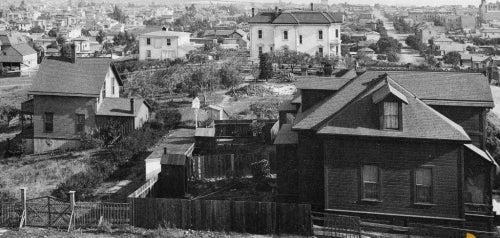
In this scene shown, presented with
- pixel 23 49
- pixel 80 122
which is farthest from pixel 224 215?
pixel 23 49

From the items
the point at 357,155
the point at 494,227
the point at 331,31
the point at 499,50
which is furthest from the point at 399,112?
the point at 499,50

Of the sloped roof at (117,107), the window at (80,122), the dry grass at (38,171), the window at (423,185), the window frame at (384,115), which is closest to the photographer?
the window at (423,185)

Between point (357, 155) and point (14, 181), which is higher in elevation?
point (357, 155)

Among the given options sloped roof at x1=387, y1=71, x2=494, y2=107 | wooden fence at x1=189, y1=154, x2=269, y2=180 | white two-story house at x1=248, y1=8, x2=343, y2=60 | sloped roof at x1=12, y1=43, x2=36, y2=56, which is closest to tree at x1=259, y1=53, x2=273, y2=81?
white two-story house at x1=248, y1=8, x2=343, y2=60

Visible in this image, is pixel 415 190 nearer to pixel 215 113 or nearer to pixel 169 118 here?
pixel 215 113

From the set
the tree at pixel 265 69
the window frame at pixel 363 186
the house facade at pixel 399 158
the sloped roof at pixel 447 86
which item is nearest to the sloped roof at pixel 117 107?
the house facade at pixel 399 158

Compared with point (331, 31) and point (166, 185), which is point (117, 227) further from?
point (331, 31)

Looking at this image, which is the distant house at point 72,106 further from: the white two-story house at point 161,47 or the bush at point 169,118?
the white two-story house at point 161,47
